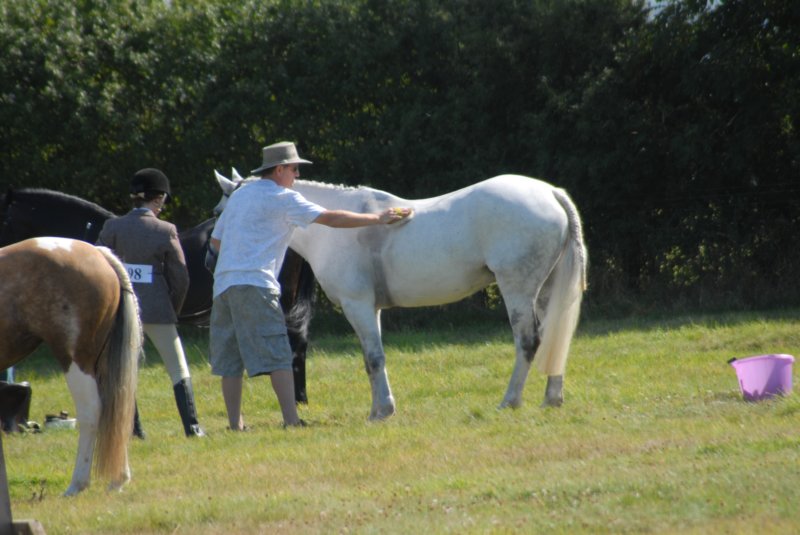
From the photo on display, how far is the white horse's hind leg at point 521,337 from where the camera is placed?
8.52 meters

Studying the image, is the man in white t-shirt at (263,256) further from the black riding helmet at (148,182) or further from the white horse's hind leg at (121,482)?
the white horse's hind leg at (121,482)

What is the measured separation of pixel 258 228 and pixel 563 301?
2.33 meters

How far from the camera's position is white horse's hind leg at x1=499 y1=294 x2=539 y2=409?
28.0 ft

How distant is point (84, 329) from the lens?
6.30m

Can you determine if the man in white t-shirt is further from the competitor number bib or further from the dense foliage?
the dense foliage

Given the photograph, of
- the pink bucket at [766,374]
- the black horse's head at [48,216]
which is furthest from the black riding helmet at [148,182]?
the pink bucket at [766,374]

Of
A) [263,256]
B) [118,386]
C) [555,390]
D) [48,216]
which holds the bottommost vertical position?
[555,390]

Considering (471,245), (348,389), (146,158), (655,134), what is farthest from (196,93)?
(471,245)

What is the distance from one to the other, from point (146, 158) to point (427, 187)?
14.4 feet

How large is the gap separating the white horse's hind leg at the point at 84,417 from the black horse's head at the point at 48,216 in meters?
3.59

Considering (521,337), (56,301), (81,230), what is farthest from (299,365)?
(56,301)

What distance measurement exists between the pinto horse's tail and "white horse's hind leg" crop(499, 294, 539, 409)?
10.0 ft

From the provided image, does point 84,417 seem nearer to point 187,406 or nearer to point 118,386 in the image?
point 118,386

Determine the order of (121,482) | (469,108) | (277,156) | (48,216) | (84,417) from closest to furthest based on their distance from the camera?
(84,417)
(121,482)
(277,156)
(48,216)
(469,108)
